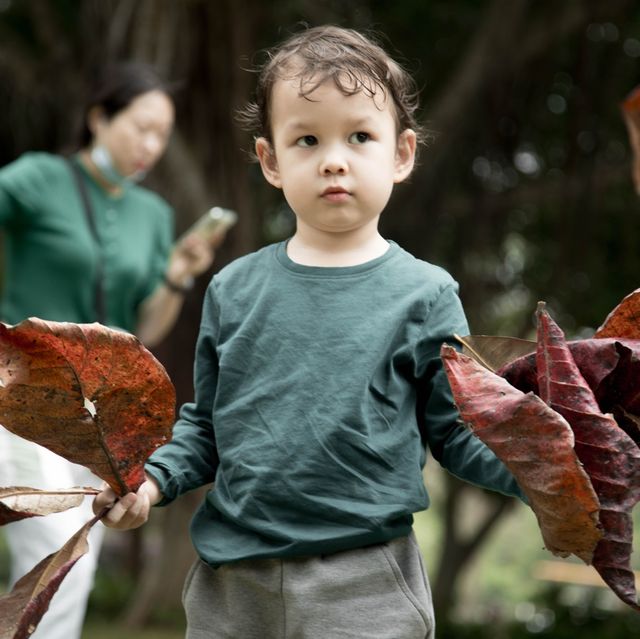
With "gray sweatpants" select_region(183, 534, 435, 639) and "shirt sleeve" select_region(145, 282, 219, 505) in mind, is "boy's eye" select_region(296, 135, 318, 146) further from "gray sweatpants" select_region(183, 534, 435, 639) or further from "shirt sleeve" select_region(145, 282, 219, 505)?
"gray sweatpants" select_region(183, 534, 435, 639)

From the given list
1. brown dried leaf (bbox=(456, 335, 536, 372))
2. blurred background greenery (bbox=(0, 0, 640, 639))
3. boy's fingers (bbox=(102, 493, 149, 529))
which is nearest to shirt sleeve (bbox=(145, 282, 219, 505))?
boy's fingers (bbox=(102, 493, 149, 529))

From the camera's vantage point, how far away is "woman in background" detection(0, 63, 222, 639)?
345cm

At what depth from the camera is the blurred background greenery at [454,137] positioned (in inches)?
261

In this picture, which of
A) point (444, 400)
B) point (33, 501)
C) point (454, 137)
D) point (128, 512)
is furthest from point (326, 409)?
point (454, 137)

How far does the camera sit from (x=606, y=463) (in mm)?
1596

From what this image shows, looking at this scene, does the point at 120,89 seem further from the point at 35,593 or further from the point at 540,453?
the point at 540,453

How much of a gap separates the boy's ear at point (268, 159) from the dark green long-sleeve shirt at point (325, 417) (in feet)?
0.57

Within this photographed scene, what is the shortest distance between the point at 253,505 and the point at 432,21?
19.4 ft

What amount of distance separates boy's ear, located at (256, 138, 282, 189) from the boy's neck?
0.13m

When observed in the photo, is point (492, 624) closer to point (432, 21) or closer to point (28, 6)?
point (432, 21)

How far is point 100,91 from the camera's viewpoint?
13.5ft

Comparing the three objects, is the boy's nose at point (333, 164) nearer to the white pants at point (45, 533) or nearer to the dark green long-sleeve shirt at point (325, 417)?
the dark green long-sleeve shirt at point (325, 417)

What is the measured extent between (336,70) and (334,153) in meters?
0.13

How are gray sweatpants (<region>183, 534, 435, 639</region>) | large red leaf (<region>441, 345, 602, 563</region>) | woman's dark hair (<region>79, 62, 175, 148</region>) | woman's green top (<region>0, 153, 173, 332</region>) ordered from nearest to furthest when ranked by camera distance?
large red leaf (<region>441, 345, 602, 563</region>) < gray sweatpants (<region>183, 534, 435, 639</region>) < woman's green top (<region>0, 153, 173, 332</region>) < woman's dark hair (<region>79, 62, 175, 148</region>)
